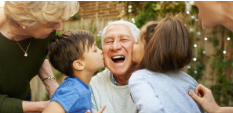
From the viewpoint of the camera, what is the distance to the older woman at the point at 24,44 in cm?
200

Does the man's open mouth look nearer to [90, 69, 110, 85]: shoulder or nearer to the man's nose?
the man's nose

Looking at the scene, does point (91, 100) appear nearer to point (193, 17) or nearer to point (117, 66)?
point (117, 66)

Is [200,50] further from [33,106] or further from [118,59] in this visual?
[33,106]

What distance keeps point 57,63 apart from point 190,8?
3.55m

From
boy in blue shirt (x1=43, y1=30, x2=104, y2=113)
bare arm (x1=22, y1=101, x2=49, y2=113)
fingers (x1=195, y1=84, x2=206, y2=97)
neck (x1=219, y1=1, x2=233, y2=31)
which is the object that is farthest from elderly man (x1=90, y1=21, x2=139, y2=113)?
neck (x1=219, y1=1, x2=233, y2=31)

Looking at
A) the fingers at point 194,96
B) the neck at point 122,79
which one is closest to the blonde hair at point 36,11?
the neck at point 122,79

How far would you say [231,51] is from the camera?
201 inches

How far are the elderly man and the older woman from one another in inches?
16.3

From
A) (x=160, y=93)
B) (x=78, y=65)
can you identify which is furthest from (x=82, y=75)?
(x=160, y=93)

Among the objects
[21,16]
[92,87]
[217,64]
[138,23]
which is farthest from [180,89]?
[138,23]

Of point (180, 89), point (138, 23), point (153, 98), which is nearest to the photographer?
point (153, 98)

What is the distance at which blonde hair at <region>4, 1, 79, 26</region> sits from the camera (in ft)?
6.51

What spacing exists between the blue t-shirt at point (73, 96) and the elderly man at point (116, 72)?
255 millimetres

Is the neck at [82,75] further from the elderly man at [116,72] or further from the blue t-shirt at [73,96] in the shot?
the elderly man at [116,72]
